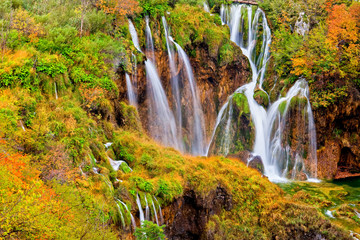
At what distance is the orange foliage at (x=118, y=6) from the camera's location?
19672 mm

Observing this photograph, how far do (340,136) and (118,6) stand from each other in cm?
1819

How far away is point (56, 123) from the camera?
1077cm

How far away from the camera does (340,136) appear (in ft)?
80.3

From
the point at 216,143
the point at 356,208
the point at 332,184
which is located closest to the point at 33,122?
the point at 356,208

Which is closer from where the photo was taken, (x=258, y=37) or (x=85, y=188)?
(x=85, y=188)

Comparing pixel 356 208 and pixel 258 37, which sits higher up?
pixel 258 37

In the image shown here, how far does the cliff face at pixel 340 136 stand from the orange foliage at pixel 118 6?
14753mm

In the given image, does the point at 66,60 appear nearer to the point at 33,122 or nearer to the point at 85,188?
the point at 33,122

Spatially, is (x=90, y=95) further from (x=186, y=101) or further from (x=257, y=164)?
(x=257, y=164)

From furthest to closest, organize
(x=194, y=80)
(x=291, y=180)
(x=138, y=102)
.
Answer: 1. (x=194, y=80)
2. (x=291, y=180)
3. (x=138, y=102)

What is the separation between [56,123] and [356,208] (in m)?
14.3

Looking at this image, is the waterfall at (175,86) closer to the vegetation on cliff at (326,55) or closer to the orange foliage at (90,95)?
the vegetation on cliff at (326,55)

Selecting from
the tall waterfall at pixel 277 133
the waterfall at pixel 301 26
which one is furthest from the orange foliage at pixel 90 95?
the waterfall at pixel 301 26

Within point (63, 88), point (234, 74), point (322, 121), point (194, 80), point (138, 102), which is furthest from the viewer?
Result: point (234, 74)
